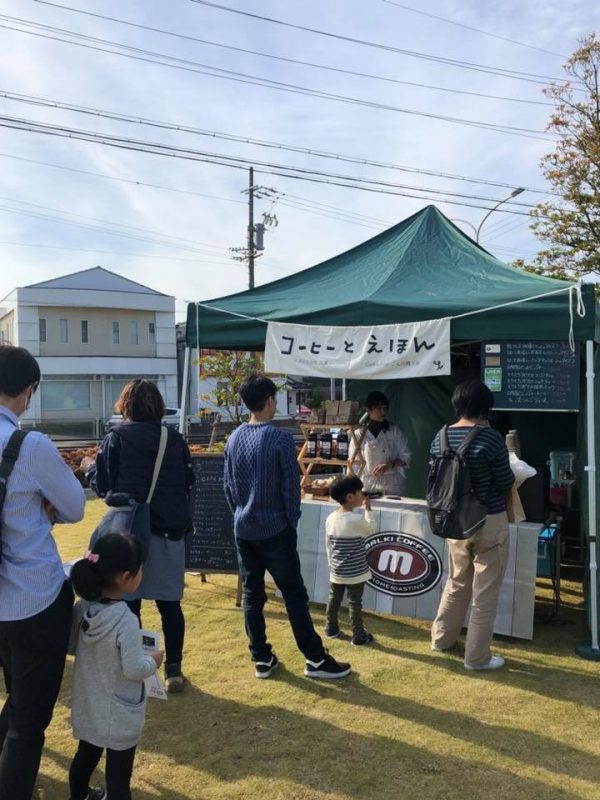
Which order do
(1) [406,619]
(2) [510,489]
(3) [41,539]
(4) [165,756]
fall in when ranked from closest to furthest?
(3) [41,539], (4) [165,756], (2) [510,489], (1) [406,619]

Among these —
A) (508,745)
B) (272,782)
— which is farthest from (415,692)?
(272,782)

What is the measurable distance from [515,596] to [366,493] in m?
1.30

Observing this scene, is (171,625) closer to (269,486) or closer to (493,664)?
(269,486)

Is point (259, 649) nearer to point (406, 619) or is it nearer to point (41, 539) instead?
point (406, 619)

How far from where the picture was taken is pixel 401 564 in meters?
4.79

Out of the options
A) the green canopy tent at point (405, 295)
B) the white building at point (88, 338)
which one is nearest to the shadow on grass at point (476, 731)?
the green canopy tent at point (405, 295)

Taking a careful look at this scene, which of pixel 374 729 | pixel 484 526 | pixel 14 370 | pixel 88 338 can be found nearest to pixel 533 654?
pixel 484 526

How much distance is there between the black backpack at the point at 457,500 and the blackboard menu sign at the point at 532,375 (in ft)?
2.89

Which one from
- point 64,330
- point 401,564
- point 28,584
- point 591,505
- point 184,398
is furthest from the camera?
point 64,330

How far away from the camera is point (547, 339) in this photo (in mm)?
4312

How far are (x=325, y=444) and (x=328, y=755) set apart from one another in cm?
268

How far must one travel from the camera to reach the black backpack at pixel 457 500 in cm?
381

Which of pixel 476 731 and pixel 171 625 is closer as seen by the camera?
pixel 476 731

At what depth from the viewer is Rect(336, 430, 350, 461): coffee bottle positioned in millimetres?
5285
